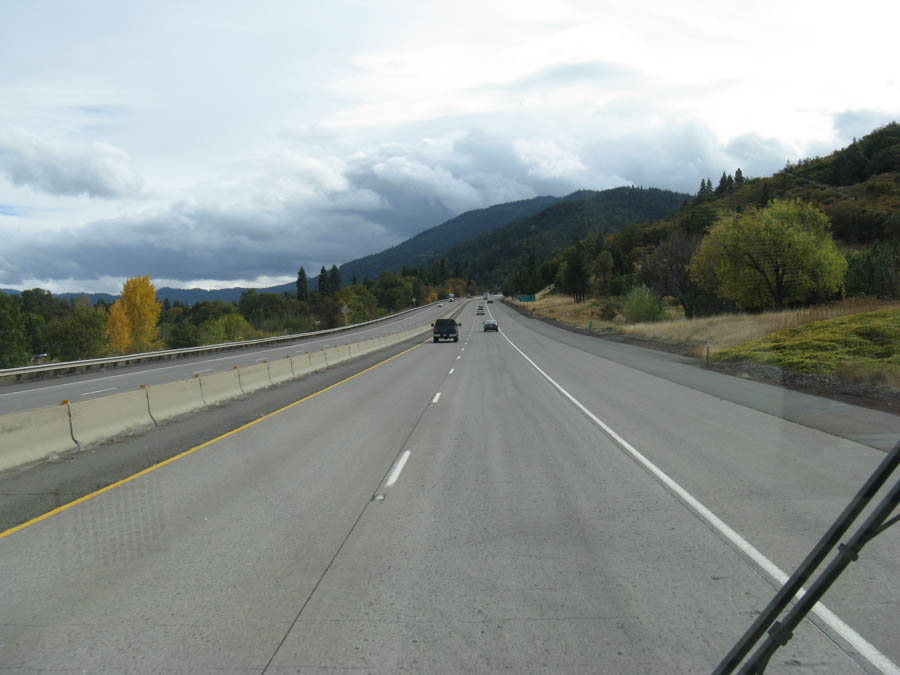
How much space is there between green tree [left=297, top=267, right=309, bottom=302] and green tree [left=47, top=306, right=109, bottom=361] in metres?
100.0

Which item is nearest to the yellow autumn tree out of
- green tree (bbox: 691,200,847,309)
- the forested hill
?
the forested hill

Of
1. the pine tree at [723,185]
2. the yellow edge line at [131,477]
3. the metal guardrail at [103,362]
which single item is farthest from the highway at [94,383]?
the pine tree at [723,185]

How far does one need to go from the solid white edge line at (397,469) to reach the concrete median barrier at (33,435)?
5616 mm

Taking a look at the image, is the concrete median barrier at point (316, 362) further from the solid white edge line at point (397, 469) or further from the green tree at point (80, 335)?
the green tree at point (80, 335)

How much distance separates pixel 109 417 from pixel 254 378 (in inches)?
320

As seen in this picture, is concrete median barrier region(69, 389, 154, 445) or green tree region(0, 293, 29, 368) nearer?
concrete median barrier region(69, 389, 154, 445)

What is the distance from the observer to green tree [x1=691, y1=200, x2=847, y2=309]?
4138 centimetres

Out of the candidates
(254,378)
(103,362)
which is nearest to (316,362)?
(254,378)

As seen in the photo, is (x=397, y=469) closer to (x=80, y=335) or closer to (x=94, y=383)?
(x=94, y=383)

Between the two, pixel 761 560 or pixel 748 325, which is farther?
pixel 748 325

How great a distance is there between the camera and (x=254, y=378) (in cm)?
2003

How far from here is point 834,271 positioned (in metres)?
40.8

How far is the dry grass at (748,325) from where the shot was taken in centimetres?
2967

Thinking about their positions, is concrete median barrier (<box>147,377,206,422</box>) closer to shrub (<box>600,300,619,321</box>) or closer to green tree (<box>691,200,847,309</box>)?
green tree (<box>691,200,847,309</box>)
